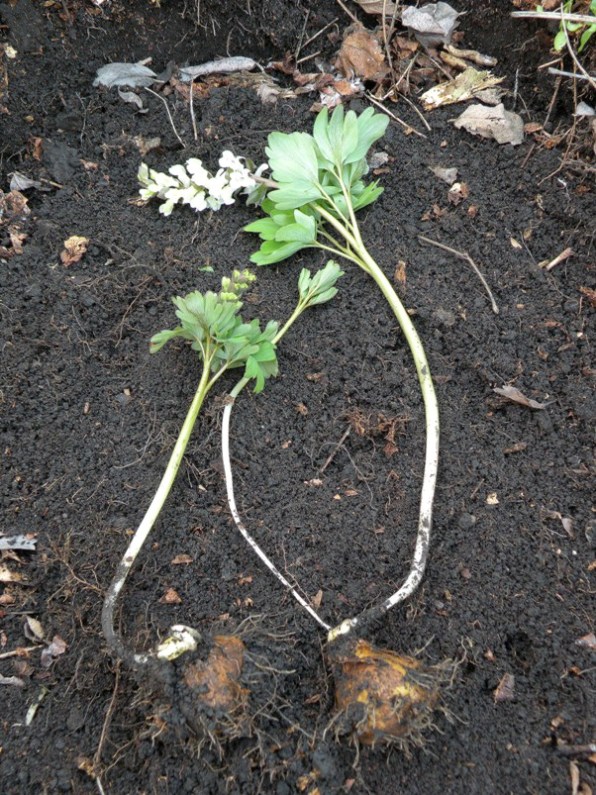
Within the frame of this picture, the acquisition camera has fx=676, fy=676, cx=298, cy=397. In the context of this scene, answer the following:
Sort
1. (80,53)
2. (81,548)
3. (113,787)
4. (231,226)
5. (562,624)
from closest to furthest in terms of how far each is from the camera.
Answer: (113,787) → (562,624) → (81,548) → (231,226) → (80,53)

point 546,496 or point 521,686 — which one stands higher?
point 546,496

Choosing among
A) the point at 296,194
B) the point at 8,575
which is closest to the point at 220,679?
the point at 8,575

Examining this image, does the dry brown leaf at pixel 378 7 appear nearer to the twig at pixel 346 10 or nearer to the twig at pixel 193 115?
the twig at pixel 346 10

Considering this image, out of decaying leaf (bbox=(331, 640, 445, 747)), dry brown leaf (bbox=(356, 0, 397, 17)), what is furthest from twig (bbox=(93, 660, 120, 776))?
dry brown leaf (bbox=(356, 0, 397, 17))

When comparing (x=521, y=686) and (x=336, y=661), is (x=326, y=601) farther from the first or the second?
(x=521, y=686)

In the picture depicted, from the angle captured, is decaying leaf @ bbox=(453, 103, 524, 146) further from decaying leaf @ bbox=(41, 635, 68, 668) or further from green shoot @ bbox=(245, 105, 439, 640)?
decaying leaf @ bbox=(41, 635, 68, 668)

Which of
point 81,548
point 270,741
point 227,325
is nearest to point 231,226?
point 227,325
